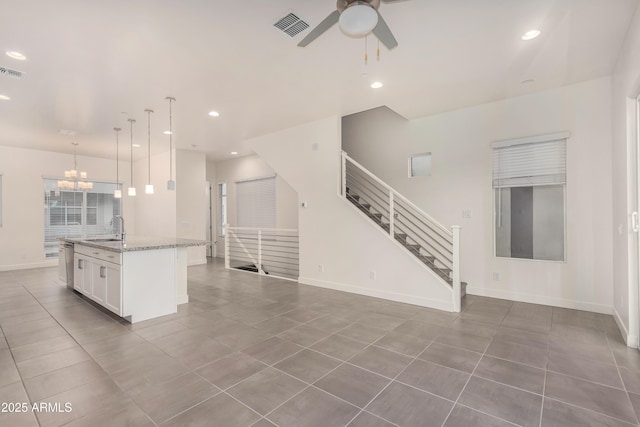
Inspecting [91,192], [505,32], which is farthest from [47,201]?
[505,32]

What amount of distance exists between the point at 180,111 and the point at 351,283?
408 cm

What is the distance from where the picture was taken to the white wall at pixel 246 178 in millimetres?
7746

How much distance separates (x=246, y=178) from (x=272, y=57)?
5.80 meters

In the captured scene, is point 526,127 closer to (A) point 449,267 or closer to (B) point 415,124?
(B) point 415,124

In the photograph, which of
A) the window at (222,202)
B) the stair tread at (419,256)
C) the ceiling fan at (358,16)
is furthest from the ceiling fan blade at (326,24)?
the window at (222,202)

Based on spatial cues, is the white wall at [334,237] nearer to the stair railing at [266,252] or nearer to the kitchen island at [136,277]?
the stair railing at [266,252]

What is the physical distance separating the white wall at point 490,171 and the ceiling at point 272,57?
0.29 metres

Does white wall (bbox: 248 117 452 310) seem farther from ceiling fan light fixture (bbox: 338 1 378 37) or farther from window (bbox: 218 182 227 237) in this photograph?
window (bbox: 218 182 227 237)

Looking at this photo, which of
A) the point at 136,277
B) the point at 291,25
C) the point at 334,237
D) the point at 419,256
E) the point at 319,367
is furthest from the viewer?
the point at 334,237

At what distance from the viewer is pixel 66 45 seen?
121 inches

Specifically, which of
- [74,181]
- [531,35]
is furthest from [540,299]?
[74,181]

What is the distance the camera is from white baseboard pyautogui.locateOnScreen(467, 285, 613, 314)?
3.95 metres

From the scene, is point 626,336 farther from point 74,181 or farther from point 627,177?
point 74,181

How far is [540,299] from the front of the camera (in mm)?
4371
